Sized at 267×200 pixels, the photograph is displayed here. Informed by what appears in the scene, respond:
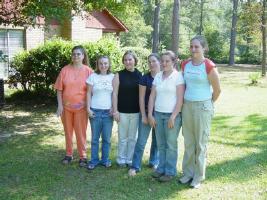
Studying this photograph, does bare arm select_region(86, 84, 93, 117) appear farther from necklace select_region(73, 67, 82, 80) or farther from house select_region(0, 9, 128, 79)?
house select_region(0, 9, 128, 79)

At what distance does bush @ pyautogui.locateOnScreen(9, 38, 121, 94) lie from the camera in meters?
11.7

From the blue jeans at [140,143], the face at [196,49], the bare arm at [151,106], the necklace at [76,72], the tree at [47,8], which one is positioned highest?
the tree at [47,8]

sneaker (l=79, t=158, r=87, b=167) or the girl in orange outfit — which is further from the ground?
the girl in orange outfit

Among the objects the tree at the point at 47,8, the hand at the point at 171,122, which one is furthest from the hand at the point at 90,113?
the tree at the point at 47,8

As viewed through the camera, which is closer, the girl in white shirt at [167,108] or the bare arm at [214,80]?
the bare arm at [214,80]

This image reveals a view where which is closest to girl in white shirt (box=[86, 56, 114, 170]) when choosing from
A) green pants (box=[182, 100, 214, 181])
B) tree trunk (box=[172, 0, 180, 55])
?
green pants (box=[182, 100, 214, 181])

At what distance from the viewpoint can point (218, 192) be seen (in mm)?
5660

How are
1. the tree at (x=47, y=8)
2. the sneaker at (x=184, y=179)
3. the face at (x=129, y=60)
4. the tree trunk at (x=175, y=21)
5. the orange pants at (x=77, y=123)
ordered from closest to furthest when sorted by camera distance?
1. the sneaker at (x=184, y=179)
2. the face at (x=129, y=60)
3. the orange pants at (x=77, y=123)
4. the tree at (x=47, y=8)
5. the tree trunk at (x=175, y=21)

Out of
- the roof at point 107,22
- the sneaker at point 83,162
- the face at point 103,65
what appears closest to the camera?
the face at point 103,65

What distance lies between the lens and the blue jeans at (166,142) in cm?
566

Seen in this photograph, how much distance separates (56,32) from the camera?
68.1 ft

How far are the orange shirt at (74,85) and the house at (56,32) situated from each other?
7129 mm

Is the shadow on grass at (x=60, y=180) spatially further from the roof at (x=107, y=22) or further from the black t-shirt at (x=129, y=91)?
the roof at (x=107, y=22)

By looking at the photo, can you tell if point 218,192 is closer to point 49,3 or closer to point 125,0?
point 49,3
